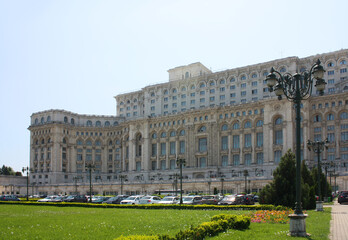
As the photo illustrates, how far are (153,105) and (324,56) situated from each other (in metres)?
49.8

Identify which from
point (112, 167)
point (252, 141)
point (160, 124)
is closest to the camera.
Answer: point (252, 141)

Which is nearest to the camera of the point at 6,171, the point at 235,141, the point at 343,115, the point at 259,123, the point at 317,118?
the point at 343,115

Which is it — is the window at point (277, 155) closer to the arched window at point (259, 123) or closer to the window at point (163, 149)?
the arched window at point (259, 123)

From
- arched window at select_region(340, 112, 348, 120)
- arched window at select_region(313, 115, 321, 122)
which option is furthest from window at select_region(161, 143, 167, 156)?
arched window at select_region(340, 112, 348, 120)

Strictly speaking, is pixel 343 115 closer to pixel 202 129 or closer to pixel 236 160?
pixel 236 160

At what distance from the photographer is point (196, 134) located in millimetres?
100188

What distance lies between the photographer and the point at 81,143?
124 metres

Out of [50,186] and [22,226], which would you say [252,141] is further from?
[22,226]

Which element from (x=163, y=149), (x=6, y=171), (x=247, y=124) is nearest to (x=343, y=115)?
(x=247, y=124)

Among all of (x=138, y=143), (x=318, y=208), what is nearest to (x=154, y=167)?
(x=138, y=143)

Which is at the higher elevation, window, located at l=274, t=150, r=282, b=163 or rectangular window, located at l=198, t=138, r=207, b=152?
rectangular window, located at l=198, t=138, r=207, b=152

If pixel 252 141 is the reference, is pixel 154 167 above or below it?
below

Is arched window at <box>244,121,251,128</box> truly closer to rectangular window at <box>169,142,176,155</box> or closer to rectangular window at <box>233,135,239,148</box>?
rectangular window at <box>233,135,239,148</box>

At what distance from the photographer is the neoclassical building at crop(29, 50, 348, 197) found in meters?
83.4
